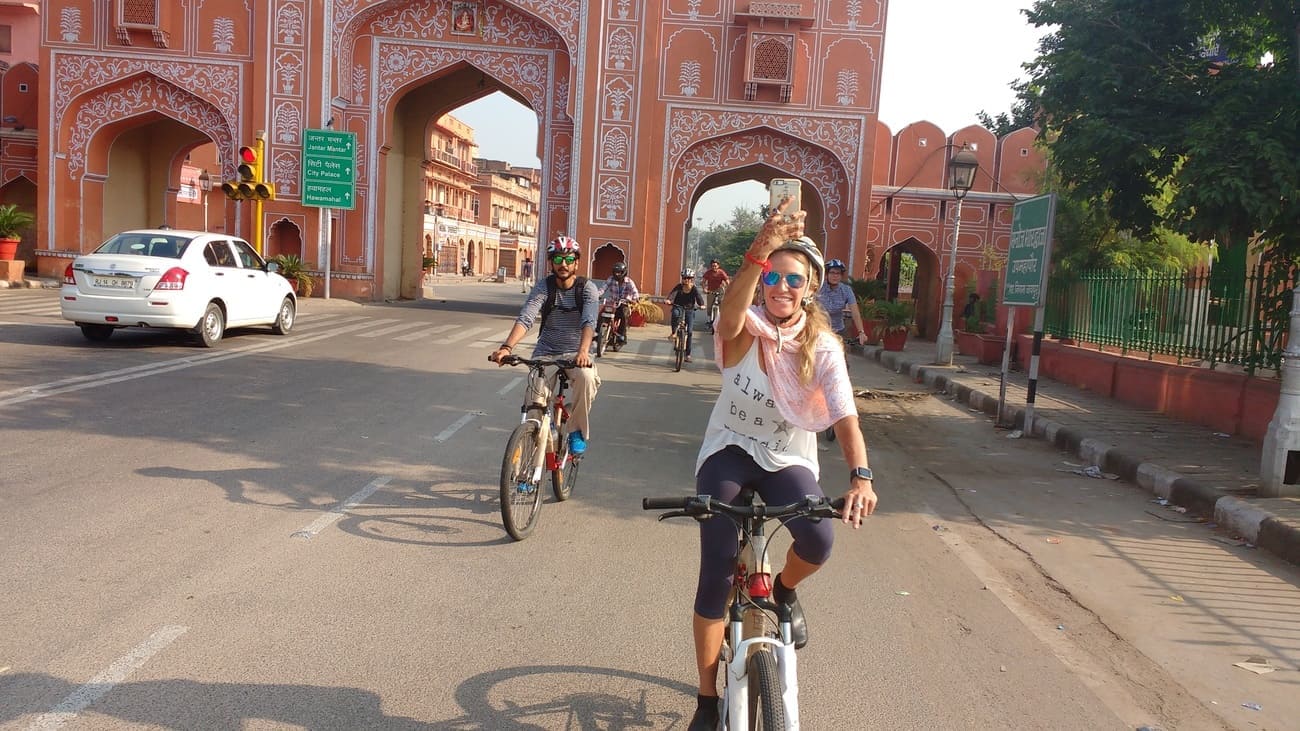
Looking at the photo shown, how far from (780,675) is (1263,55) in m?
10.8

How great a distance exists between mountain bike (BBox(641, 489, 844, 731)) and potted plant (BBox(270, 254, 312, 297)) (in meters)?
27.3

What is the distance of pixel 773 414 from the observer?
3.04 meters

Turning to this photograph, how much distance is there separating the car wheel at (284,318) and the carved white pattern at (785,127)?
1573 cm

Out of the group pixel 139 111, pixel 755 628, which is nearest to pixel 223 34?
pixel 139 111

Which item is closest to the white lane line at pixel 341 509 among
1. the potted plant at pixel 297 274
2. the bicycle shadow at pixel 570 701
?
the bicycle shadow at pixel 570 701

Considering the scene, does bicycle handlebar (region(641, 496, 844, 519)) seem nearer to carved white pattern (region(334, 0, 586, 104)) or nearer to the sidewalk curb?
the sidewalk curb

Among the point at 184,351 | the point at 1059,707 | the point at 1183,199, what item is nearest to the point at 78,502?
the point at 1059,707

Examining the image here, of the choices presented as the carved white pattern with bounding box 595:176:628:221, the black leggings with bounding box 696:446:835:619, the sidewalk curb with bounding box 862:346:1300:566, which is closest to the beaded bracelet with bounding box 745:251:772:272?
the black leggings with bounding box 696:446:835:619

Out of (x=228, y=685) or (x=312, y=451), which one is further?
(x=312, y=451)

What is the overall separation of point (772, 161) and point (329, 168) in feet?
43.3

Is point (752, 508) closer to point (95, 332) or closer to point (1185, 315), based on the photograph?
point (1185, 315)

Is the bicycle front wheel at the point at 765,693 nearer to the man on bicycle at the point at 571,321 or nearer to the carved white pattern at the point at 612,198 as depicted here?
the man on bicycle at the point at 571,321

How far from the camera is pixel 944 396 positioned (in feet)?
48.3

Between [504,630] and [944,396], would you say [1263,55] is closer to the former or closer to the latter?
[944,396]
